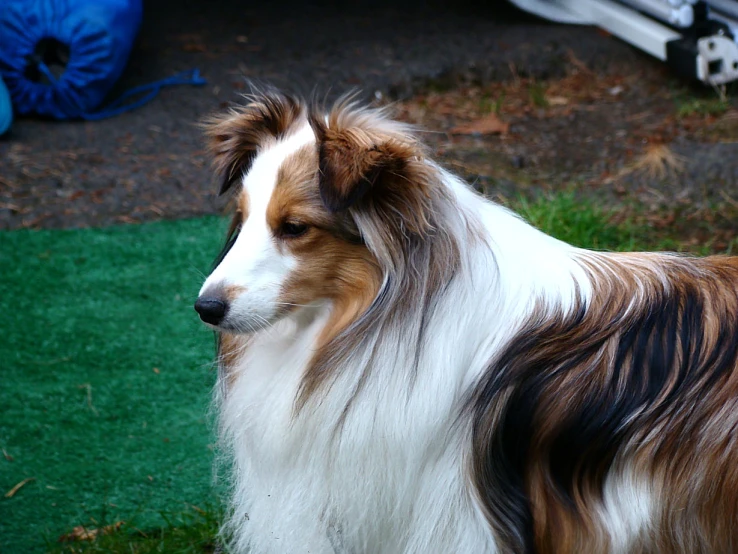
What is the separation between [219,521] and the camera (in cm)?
308

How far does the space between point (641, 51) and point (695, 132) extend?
1.46 m

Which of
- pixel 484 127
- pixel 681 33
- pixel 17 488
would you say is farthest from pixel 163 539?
pixel 681 33

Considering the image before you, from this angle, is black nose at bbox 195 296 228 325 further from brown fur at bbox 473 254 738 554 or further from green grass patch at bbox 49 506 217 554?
green grass patch at bbox 49 506 217 554

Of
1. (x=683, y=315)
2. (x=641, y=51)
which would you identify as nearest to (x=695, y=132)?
(x=641, y=51)

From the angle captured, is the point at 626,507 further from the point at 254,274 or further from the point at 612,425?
the point at 254,274

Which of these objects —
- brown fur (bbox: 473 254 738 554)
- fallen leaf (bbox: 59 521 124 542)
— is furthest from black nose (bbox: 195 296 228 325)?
fallen leaf (bbox: 59 521 124 542)

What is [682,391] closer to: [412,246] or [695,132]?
[412,246]

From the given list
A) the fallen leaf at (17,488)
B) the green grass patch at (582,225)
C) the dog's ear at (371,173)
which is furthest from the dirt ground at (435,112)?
the dog's ear at (371,173)

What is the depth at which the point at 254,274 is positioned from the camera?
2.22 meters

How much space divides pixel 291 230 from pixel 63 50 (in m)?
4.91

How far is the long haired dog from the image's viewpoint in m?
2.15

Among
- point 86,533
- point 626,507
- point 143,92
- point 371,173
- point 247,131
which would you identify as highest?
point 143,92

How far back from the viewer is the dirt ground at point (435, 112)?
5469 millimetres

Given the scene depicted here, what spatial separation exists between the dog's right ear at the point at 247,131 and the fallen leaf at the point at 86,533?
125 cm
